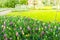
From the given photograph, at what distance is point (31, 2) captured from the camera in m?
Result: 11.0

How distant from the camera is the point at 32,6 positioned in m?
11.0

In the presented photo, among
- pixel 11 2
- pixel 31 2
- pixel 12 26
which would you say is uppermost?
pixel 12 26

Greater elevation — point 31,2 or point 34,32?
point 34,32

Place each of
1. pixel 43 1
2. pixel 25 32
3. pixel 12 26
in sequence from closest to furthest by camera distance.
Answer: pixel 25 32 → pixel 12 26 → pixel 43 1

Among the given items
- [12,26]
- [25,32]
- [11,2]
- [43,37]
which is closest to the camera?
[43,37]

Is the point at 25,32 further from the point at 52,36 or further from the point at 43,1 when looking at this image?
the point at 43,1

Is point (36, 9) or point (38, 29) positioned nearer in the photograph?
point (38, 29)

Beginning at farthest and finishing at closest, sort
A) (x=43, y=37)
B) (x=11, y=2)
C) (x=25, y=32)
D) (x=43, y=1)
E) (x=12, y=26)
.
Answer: (x=11, y=2) → (x=43, y=1) → (x=12, y=26) → (x=25, y=32) → (x=43, y=37)

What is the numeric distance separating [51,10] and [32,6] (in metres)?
1.06

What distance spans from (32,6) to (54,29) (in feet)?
23.5

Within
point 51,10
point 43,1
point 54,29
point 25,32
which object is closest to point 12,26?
point 25,32

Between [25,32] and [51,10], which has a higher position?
[25,32]

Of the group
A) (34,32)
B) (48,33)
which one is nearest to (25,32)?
(34,32)

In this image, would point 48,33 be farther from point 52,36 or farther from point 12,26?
point 12,26
